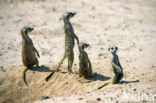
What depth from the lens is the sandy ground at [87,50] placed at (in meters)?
6.90

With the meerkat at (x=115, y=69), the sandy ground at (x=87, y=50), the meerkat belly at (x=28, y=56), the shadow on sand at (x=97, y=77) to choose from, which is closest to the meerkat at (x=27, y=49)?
the meerkat belly at (x=28, y=56)

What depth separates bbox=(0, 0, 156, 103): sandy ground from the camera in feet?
22.6

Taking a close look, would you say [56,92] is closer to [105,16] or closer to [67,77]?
[67,77]

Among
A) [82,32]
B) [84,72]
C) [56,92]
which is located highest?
[82,32]

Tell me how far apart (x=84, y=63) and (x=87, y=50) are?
3.11 meters

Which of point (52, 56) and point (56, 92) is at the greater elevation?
point (52, 56)

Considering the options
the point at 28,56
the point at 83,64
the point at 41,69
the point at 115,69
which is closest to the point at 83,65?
the point at 83,64

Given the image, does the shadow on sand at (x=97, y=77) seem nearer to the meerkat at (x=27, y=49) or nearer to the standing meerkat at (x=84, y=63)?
the standing meerkat at (x=84, y=63)

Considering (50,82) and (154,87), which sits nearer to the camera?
(154,87)

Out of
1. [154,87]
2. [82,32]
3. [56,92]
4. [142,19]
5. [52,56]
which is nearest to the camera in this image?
[154,87]

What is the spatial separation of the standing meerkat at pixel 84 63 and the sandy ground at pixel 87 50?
0.41 m

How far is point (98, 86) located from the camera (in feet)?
23.9

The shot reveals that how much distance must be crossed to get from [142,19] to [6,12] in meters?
8.51

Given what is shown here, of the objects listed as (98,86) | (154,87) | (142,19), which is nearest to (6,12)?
(142,19)
